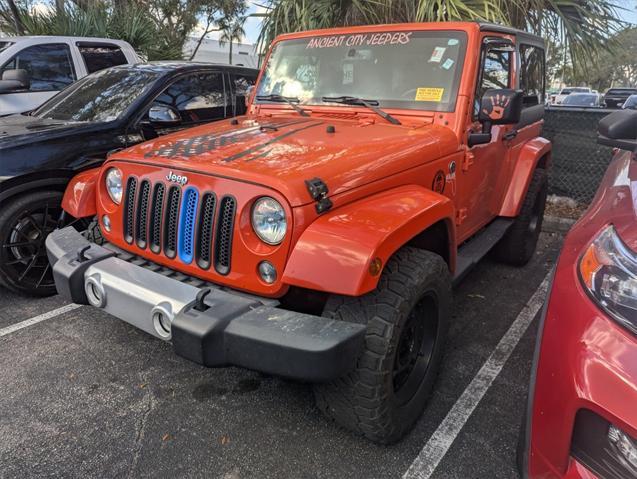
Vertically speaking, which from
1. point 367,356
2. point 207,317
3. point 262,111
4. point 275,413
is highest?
point 262,111

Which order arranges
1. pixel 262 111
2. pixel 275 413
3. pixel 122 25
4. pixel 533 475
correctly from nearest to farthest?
pixel 533 475 → pixel 275 413 → pixel 262 111 → pixel 122 25

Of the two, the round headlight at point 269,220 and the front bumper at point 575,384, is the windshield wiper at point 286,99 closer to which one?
the round headlight at point 269,220

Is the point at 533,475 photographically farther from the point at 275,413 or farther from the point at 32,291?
the point at 32,291

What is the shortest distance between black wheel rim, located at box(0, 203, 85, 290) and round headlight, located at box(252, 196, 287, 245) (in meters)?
2.16

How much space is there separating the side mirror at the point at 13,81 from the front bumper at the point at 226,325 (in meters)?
3.94

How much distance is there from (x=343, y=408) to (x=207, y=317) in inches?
29.2

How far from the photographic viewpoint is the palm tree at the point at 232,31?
21281 mm

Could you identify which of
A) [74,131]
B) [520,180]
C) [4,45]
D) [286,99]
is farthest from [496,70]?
[4,45]

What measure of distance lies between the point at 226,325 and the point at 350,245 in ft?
1.89

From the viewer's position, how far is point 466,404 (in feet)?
8.55

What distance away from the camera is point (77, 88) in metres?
4.80

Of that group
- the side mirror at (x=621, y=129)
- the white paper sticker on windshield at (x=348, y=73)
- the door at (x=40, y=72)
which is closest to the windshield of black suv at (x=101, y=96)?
the door at (x=40, y=72)

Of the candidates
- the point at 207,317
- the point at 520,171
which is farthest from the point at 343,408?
the point at 520,171

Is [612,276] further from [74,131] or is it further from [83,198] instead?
[74,131]
